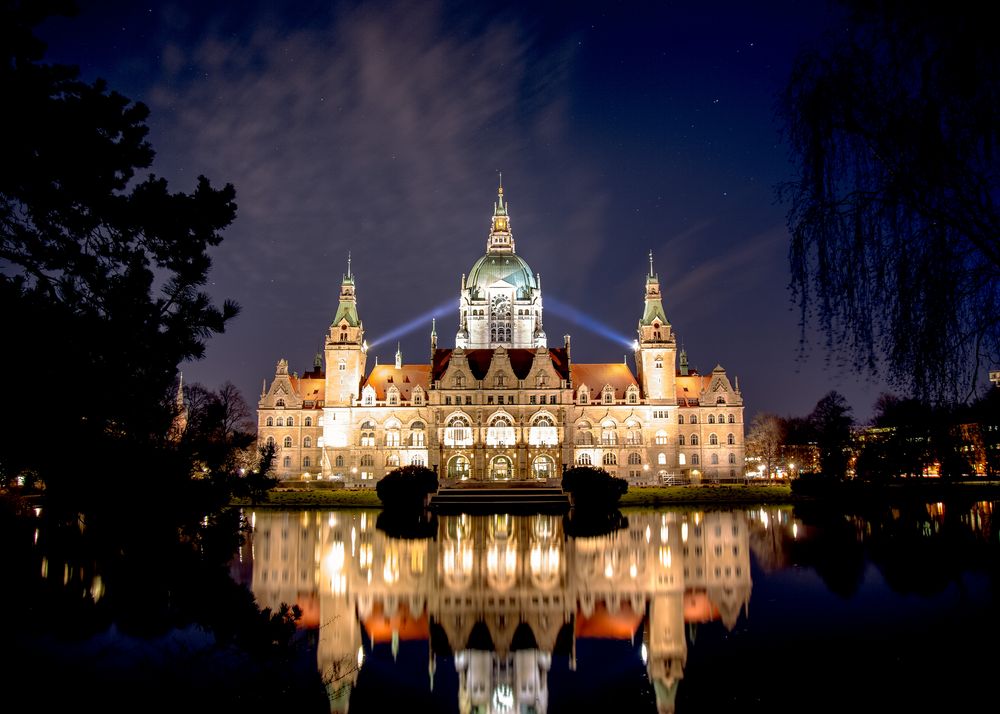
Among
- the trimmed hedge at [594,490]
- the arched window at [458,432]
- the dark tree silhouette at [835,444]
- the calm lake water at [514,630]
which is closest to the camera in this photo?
the calm lake water at [514,630]

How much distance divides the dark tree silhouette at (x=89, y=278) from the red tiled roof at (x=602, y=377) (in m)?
70.8

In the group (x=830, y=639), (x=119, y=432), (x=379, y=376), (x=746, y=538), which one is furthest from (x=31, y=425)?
(x=379, y=376)

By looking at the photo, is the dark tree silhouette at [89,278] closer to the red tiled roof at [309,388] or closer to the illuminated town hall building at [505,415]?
the illuminated town hall building at [505,415]

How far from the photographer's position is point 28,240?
714 cm

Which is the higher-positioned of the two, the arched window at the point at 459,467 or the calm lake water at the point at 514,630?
the arched window at the point at 459,467

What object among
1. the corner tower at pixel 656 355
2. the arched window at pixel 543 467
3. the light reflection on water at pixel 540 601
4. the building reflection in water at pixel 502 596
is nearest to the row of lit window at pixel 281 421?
the arched window at pixel 543 467

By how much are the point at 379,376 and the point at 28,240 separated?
74099 mm

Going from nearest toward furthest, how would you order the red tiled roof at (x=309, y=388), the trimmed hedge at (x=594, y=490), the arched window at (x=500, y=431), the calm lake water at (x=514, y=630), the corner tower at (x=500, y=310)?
the calm lake water at (x=514, y=630)
the trimmed hedge at (x=594, y=490)
the arched window at (x=500, y=431)
the red tiled roof at (x=309, y=388)
the corner tower at (x=500, y=310)

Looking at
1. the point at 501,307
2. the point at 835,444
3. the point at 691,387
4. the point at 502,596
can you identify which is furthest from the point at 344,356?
the point at 502,596

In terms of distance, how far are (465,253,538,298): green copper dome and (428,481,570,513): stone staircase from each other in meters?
45.8

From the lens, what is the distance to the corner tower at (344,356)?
3068 inches

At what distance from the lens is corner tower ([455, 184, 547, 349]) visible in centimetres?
9700

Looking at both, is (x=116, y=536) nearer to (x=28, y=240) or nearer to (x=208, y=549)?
(x=208, y=549)

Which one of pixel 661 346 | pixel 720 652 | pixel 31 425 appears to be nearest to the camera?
pixel 31 425
